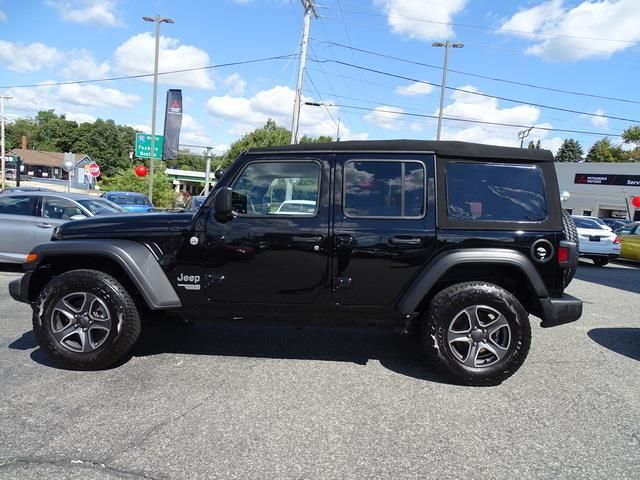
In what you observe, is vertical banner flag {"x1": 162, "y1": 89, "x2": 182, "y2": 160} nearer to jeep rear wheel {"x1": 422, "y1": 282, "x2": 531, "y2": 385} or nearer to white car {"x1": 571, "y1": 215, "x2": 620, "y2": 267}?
white car {"x1": 571, "y1": 215, "x2": 620, "y2": 267}

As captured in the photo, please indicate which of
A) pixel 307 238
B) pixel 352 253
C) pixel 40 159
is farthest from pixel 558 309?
pixel 40 159

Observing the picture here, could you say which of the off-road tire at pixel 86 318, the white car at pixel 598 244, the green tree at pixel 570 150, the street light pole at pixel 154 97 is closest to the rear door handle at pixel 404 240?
the off-road tire at pixel 86 318

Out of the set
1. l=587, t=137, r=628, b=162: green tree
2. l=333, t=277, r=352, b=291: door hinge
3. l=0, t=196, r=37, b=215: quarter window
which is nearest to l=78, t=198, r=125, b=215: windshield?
l=0, t=196, r=37, b=215: quarter window

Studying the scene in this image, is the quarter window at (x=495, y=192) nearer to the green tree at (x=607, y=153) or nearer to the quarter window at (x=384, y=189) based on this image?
the quarter window at (x=384, y=189)

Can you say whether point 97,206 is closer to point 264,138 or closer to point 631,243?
point 631,243

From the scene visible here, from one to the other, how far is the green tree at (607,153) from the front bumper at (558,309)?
63031mm

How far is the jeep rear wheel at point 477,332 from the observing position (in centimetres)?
379

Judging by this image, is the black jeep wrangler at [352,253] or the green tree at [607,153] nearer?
the black jeep wrangler at [352,253]

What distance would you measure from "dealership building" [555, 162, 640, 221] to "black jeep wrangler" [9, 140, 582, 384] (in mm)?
36482

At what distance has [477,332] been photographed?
3.85 meters

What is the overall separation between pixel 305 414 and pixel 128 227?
212cm

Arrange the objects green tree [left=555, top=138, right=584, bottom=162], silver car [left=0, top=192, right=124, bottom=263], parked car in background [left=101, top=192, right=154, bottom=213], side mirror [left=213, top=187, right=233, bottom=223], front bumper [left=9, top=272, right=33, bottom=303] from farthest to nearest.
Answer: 1. green tree [left=555, top=138, right=584, bottom=162]
2. parked car in background [left=101, top=192, right=154, bottom=213]
3. silver car [left=0, top=192, right=124, bottom=263]
4. front bumper [left=9, top=272, right=33, bottom=303]
5. side mirror [left=213, top=187, right=233, bottom=223]

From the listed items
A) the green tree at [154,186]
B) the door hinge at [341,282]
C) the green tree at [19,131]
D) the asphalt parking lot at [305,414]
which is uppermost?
the green tree at [19,131]

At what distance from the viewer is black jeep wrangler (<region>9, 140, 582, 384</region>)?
12.5 feet
